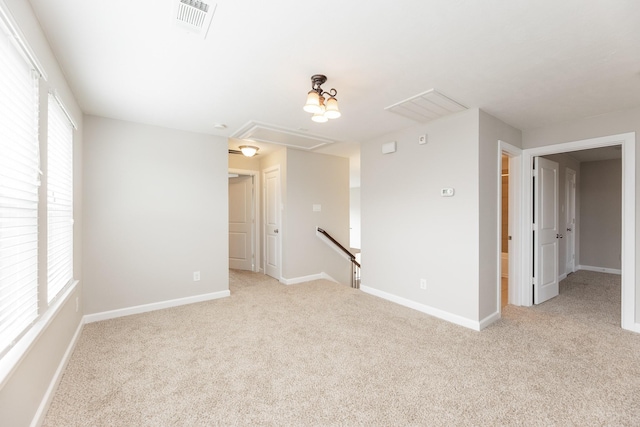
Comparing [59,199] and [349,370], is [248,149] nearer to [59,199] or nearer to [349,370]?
[59,199]

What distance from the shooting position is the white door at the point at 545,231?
373 centimetres

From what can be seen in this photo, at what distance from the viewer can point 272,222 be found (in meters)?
5.32

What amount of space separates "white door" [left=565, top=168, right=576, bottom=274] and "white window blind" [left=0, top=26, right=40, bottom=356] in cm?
716

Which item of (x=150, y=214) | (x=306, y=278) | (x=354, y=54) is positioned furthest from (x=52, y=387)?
(x=306, y=278)

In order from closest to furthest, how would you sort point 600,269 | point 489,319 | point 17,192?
point 17,192 → point 489,319 → point 600,269

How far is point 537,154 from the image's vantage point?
362cm

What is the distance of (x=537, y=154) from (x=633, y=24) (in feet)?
7.20

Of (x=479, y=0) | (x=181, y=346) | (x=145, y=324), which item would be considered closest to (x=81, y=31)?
(x=479, y=0)

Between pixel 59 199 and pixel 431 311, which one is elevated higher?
pixel 59 199

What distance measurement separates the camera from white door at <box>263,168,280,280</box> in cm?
513

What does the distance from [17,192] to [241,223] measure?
4.49 m

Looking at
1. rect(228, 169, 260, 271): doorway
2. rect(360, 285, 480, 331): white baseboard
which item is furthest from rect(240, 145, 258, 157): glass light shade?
rect(360, 285, 480, 331): white baseboard

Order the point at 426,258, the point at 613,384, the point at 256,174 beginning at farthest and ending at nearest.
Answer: the point at 256,174
the point at 426,258
the point at 613,384

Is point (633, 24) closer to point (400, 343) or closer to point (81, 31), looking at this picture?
point (400, 343)
